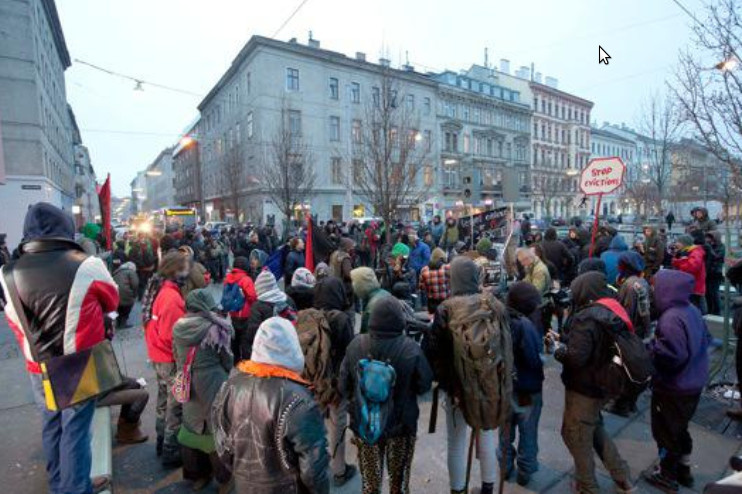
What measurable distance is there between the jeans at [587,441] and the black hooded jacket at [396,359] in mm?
1313

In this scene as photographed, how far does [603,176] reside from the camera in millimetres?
6996

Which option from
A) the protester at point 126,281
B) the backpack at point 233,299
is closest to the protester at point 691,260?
the backpack at point 233,299

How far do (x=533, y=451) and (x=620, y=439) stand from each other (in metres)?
1.37

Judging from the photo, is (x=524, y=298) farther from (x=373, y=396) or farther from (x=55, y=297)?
(x=55, y=297)

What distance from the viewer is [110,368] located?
2967mm

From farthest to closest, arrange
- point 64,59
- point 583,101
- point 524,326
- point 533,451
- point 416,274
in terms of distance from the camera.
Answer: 1. point 583,101
2. point 64,59
3. point 416,274
4. point 533,451
5. point 524,326

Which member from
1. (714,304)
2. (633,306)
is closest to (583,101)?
(714,304)

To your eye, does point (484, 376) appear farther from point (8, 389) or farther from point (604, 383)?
point (8, 389)

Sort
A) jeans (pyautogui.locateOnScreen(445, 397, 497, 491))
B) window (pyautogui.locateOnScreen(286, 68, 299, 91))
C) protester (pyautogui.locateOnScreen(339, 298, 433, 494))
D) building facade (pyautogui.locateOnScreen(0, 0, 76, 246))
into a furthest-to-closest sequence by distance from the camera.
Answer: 1. window (pyautogui.locateOnScreen(286, 68, 299, 91))
2. building facade (pyautogui.locateOnScreen(0, 0, 76, 246))
3. jeans (pyautogui.locateOnScreen(445, 397, 497, 491))
4. protester (pyautogui.locateOnScreen(339, 298, 433, 494))

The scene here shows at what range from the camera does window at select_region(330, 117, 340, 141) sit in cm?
3738

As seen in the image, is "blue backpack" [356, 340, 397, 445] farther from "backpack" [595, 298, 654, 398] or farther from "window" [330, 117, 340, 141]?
"window" [330, 117, 340, 141]

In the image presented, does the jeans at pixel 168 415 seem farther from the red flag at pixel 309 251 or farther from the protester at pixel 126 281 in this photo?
the protester at pixel 126 281

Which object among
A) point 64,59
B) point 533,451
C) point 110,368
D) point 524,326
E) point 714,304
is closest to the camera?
point 110,368

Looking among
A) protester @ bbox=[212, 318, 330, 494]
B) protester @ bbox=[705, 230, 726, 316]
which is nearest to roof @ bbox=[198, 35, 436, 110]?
protester @ bbox=[705, 230, 726, 316]
